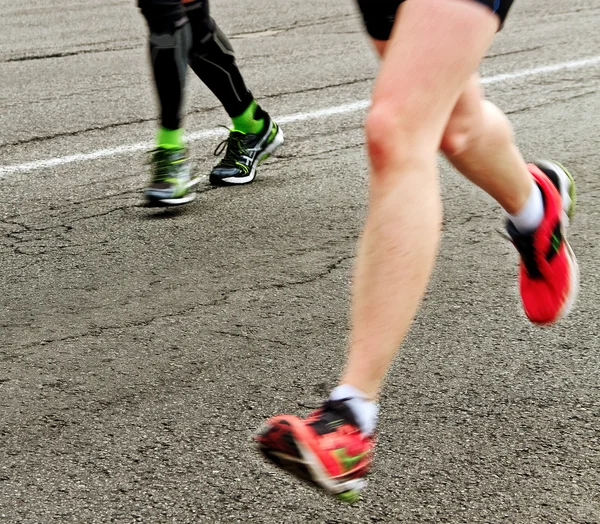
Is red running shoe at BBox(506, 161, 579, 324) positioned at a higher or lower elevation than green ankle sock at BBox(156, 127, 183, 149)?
higher

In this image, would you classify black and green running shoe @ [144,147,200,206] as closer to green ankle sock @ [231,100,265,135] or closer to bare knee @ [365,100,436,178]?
green ankle sock @ [231,100,265,135]

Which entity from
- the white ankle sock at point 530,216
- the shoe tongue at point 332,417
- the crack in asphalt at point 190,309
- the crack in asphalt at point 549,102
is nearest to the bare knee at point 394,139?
the shoe tongue at point 332,417

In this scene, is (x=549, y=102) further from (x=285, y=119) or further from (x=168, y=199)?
(x=168, y=199)

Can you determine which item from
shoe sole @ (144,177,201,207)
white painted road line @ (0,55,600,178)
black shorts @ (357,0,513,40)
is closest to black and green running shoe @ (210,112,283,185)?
shoe sole @ (144,177,201,207)

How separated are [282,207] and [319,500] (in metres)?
2.29

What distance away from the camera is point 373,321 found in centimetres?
211

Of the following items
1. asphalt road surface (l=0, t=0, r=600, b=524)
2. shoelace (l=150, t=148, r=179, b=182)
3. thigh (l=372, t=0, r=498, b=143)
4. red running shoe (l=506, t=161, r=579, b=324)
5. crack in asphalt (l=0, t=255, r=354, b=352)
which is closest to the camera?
thigh (l=372, t=0, r=498, b=143)

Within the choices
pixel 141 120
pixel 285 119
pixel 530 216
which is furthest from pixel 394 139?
pixel 141 120

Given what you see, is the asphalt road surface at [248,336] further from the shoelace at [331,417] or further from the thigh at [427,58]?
the thigh at [427,58]

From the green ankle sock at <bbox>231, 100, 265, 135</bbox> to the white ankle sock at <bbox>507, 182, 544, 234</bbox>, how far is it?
2.19m

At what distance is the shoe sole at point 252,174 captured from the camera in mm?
4836

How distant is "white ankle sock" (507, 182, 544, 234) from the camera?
2.81 meters

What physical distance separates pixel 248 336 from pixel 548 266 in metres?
0.92

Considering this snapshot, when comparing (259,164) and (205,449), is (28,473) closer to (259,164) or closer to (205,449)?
(205,449)
